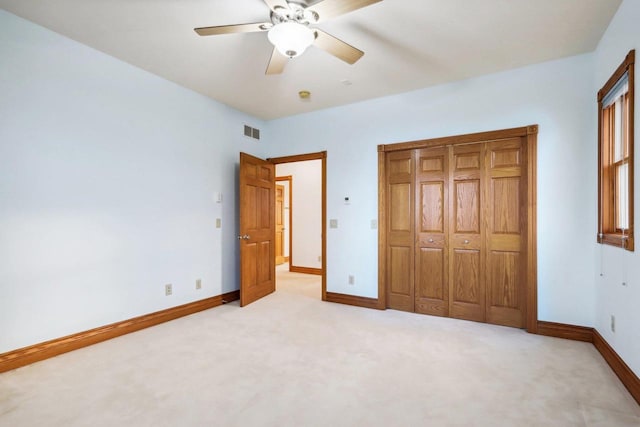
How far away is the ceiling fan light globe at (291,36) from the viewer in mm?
1936

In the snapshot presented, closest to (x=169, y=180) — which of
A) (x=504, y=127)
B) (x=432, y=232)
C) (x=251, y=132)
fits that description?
(x=251, y=132)

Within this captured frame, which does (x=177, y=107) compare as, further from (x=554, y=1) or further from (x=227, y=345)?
(x=554, y=1)

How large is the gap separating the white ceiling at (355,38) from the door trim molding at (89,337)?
2.59 metres

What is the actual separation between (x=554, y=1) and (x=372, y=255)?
2.89 meters

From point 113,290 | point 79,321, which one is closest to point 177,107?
point 113,290

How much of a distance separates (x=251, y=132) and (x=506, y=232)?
11.8 feet

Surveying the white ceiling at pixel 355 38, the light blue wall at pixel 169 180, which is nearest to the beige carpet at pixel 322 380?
the light blue wall at pixel 169 180

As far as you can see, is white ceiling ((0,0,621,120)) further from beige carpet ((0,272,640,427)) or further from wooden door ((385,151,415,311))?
beige carpet ((0,272,640,427))

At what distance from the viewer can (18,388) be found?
82.1 inches

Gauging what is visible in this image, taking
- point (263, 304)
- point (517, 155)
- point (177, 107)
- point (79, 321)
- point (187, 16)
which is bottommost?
point (263, 304)

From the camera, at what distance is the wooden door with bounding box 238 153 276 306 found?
4.05 meters

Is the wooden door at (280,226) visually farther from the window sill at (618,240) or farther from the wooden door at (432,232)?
the window sill at (618,240)

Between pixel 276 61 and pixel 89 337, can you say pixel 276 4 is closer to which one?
pixel 276 61

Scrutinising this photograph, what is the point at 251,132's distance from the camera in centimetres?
462
